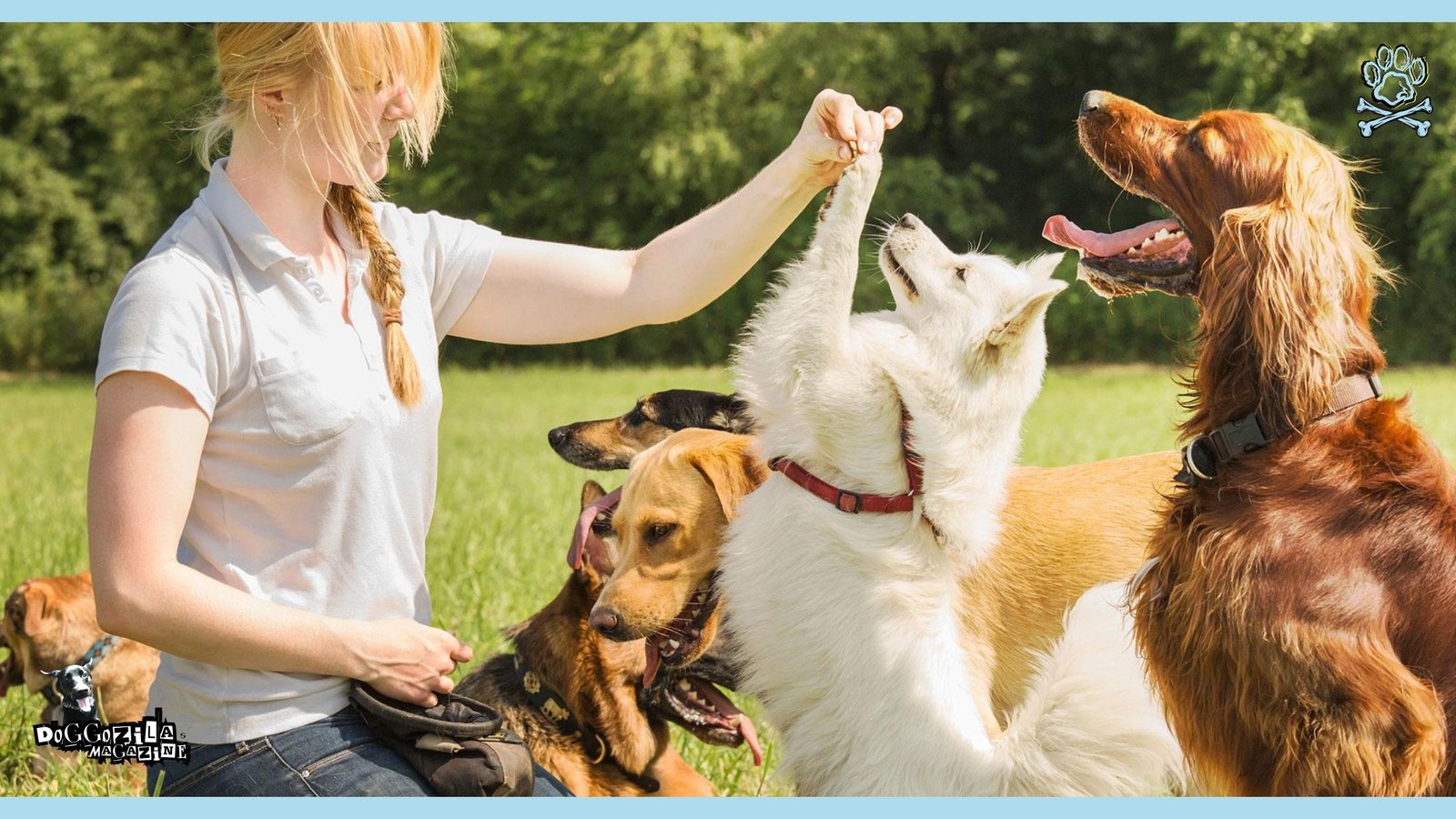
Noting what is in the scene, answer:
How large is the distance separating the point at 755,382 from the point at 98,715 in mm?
2252

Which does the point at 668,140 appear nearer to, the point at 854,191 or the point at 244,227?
the point at 854,191

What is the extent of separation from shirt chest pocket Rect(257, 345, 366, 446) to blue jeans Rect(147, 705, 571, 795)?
58cm

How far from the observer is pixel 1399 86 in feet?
12.1

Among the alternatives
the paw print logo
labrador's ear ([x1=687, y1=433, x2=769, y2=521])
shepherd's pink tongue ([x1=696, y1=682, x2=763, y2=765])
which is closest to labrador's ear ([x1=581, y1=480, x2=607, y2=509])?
labrador's ear ([x1=687, y1=433, x2=769, y2=521])

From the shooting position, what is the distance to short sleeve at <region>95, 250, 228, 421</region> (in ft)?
7.65

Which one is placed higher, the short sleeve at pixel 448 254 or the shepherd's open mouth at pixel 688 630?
the short sleeve at pixel 448 254

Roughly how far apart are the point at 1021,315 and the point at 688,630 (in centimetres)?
107

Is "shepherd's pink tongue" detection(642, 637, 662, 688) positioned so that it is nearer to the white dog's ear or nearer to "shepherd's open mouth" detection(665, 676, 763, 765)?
"shepherd's open mouth" detection(665, 676, 763, 765)

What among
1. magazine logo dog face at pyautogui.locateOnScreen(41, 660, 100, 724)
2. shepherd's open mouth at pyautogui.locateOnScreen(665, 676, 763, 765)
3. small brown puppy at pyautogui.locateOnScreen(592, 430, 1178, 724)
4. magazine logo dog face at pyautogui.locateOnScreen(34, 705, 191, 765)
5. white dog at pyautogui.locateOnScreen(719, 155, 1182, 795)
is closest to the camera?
magazine logo dog face at pyautogui.locateOnScreen(34, 705, 191, 765)

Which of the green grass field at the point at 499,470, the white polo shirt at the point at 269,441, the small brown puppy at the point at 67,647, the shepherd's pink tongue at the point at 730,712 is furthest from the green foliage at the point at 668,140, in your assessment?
the white polo shirt at the point at 269,441

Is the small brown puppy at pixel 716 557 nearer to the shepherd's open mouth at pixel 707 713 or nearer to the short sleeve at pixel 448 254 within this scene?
the shepherd's open mouth at pixel 707 713

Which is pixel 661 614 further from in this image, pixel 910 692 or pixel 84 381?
pixel 84 381

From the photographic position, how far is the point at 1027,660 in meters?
3.12

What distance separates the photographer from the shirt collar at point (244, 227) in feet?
8.32
